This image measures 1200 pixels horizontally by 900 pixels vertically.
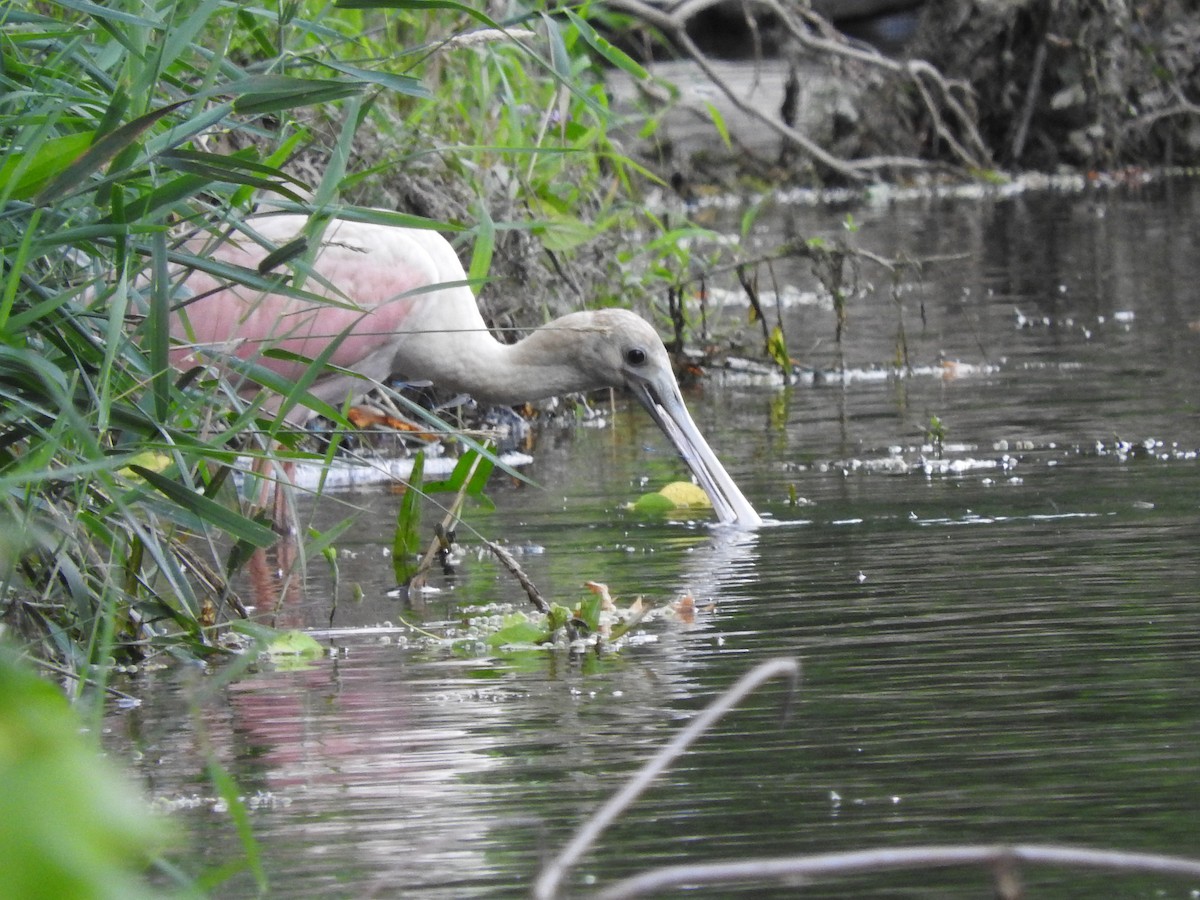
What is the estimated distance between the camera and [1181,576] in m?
4.56

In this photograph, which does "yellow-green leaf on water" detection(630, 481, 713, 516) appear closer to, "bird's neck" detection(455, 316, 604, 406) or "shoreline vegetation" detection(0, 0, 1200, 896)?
"bird's neck" detection(455, 316, 604, 406)

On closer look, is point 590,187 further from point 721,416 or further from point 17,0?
point 17,0

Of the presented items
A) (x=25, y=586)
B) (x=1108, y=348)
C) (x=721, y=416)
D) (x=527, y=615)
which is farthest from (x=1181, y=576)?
(x=1108, y=348)

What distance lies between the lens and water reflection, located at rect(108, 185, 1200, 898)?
2826 millimetres

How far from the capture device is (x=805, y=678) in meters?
3.81

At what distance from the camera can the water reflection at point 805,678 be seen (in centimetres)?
283

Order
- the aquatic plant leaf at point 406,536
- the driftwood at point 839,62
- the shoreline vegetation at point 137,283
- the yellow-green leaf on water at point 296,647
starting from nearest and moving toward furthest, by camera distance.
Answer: the shoreline vegetation at point 137,283 < the yellow-green leaf on water at point 296,647 < the aquatic plant leaf at point 406,536 < the driftwood at point 839,62

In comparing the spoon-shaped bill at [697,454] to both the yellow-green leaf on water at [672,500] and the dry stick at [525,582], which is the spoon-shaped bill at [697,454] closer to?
the yellow-green leaf on water at [672,500]

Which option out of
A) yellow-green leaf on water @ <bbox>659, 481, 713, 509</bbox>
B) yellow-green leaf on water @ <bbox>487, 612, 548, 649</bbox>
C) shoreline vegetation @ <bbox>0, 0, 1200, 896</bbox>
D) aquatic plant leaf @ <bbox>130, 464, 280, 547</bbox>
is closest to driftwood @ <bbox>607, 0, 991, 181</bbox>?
yellow-green leaf on water @ <bbox>659, 481, 713, 509</bbox>

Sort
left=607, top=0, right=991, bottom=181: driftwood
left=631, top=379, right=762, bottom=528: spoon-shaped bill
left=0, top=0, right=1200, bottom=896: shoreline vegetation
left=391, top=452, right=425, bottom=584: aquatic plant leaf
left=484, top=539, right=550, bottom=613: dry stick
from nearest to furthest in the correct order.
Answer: left=0, top=0, right=1200, bottom=896: shoreline vegetation → left=484, top=539, right=550, bottom=613: dry stick → left=391, top=452, right=425, bottom=584: aquatic plant leaf → left=631, top=379, right=762, bottom=528: spoon-shaped bill → left=607, top=0, right=991, bottom=181: driftwood

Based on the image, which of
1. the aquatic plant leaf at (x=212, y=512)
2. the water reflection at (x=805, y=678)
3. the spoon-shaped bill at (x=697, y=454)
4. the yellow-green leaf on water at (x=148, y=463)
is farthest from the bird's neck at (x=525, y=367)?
the aquatic plant leaf at (x=212, y=512)

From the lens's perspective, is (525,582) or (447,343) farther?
(447,343)

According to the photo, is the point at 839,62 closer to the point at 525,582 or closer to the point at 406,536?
the point at 406,536

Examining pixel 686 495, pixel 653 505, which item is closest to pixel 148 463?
pixel 653 505
